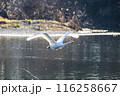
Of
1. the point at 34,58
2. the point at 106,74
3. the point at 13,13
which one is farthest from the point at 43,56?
the point at 13,13

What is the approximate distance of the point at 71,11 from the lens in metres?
145

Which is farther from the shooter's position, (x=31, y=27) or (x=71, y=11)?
(x=71, y=11)

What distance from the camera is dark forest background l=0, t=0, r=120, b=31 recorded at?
13362cm

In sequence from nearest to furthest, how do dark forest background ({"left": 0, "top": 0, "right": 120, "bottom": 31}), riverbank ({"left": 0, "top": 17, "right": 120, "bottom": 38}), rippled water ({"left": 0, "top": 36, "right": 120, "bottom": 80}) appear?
rippled water ({"left": 0, "top": 36, "right": 120, "bottom": 80}) → riverbank ({"left": 0, "top": 17, "right": 120, "bottom": 38}) → dark forest background ({"left": 0, "top": 0, "right": 120, "bottom": 31})

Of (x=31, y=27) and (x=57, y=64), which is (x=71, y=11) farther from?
(x=57, y=64)

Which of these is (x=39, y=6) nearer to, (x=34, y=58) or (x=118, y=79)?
(x=34, y=58)

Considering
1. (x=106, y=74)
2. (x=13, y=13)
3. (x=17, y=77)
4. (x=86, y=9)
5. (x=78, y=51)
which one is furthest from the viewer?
(x=86, y=9)

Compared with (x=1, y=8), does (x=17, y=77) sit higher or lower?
lower

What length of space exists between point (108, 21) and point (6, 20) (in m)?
40.1

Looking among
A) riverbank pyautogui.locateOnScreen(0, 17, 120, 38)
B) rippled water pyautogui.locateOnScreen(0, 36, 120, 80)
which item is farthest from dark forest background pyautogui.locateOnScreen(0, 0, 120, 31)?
rippled water pyautogui.locateOnScreen(0, 36, 120, 80)

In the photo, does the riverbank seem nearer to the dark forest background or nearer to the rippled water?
the dark forest background

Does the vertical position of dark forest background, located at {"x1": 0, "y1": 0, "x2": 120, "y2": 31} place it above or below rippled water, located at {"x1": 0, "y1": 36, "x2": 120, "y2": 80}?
above

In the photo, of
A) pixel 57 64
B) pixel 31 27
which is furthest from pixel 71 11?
pixel 57 64

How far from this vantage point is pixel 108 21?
14675 centimetres
